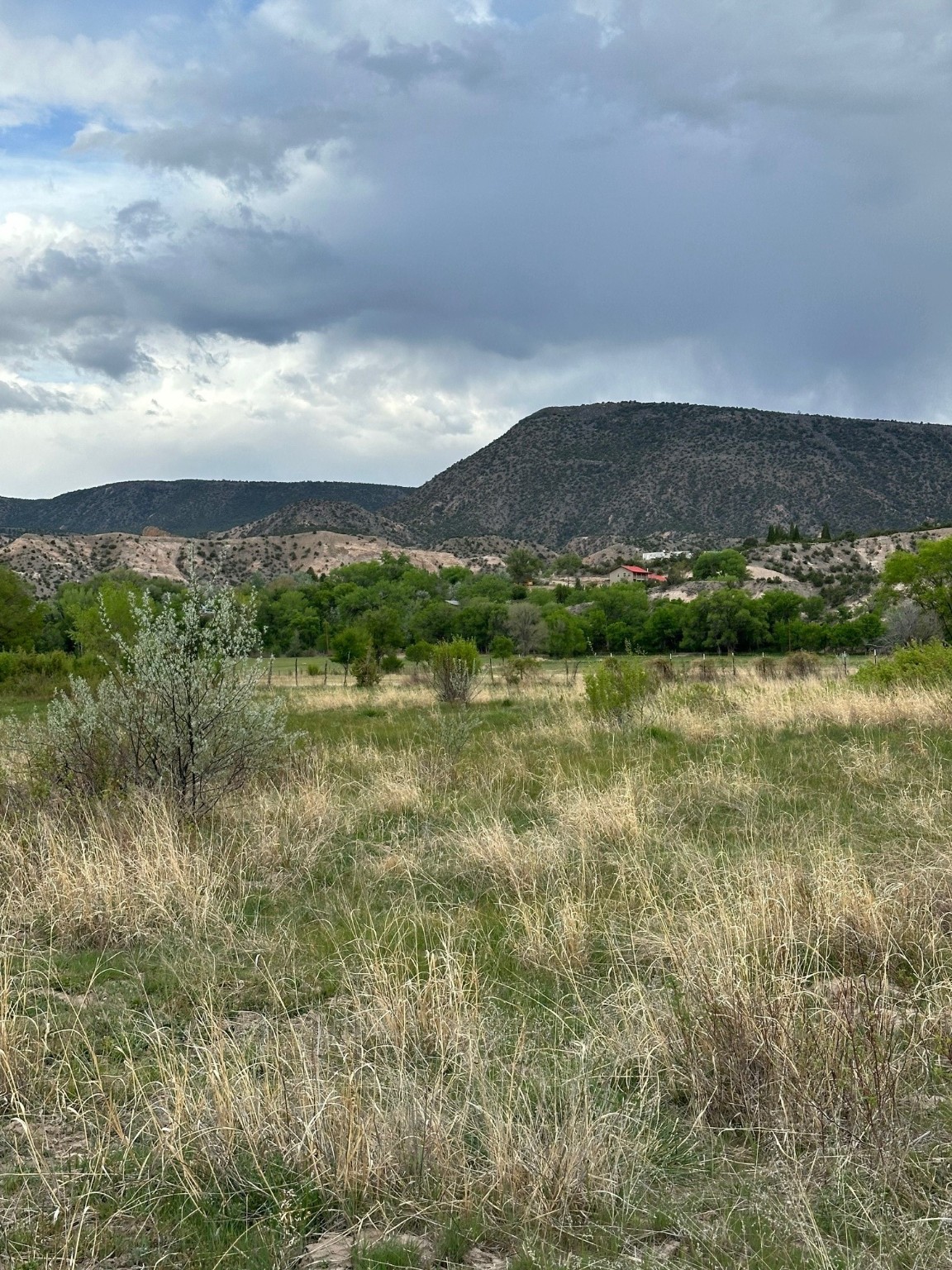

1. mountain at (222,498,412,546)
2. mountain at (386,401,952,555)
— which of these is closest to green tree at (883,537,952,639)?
mountain at (386,401,952,555)

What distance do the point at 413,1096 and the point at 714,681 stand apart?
2592 cm

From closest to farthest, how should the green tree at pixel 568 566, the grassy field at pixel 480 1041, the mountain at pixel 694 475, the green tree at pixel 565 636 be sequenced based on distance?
the grassy field at pixel 480 1041 < the green tree at pixel 565 636 < the green tree at pixel 568 566 < the mountain at pixel 694 475

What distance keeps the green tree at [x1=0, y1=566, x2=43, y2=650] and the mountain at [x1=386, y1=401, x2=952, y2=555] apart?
69797 mm

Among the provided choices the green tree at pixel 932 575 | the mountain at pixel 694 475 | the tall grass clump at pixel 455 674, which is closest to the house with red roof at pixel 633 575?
the mountain at pixel 694 475

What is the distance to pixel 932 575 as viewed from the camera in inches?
1602

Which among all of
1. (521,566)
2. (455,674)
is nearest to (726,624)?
(521,566)

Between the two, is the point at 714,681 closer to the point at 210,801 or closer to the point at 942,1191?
the point at 210,801

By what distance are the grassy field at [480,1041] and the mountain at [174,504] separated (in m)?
133

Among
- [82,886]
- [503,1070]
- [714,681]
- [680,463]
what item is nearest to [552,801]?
[82,886]

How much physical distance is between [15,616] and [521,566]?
59721 mm

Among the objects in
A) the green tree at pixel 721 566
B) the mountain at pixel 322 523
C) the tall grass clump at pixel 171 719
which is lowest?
the tall grass clump at pixel 171 719

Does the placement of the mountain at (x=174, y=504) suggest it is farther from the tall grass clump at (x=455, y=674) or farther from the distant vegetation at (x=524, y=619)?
the tall grass clump at (x=455, y=674)

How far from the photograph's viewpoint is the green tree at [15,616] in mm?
43125

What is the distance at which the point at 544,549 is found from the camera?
363 ft
